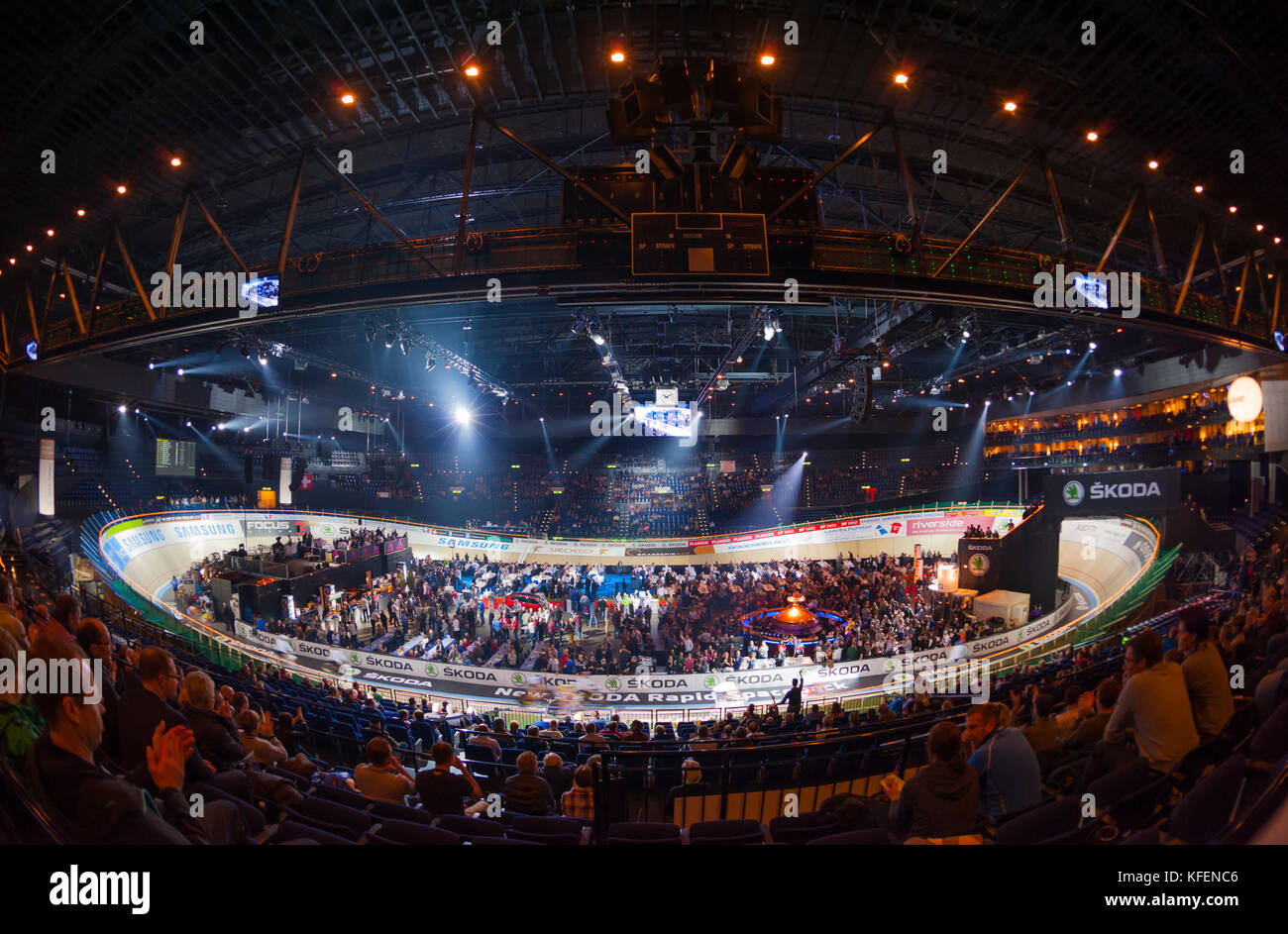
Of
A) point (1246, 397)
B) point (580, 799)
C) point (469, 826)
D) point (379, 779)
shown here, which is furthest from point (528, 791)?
point (1246, 397)

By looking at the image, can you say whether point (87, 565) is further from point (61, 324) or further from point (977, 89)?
point (977, 89)

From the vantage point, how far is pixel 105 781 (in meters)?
2.13

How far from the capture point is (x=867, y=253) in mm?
7254

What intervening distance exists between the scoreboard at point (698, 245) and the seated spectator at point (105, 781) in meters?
5.91

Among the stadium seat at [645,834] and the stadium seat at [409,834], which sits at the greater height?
the stadium seat at [409,834]

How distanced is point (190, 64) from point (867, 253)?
9.33 metres

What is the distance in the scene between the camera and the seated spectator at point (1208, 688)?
3473 mm

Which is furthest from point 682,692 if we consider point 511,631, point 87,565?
point 87,565

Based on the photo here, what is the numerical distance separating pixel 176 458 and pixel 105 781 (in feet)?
88.6

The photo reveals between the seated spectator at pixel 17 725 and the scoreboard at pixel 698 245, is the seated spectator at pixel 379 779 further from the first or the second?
the scoreboard at pixel 698 245

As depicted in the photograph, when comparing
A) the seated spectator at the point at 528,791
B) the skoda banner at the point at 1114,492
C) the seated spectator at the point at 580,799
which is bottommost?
the seated spectator at the point at 580,799

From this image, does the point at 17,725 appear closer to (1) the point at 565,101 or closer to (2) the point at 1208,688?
(2) the point at 1208,688

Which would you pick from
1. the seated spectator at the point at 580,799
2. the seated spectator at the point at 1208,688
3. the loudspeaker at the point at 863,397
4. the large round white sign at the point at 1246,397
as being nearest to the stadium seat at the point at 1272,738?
the seated spectator at the point at 1208,688

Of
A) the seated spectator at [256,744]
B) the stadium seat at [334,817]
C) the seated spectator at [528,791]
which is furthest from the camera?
the seated spectator at [256,744]
